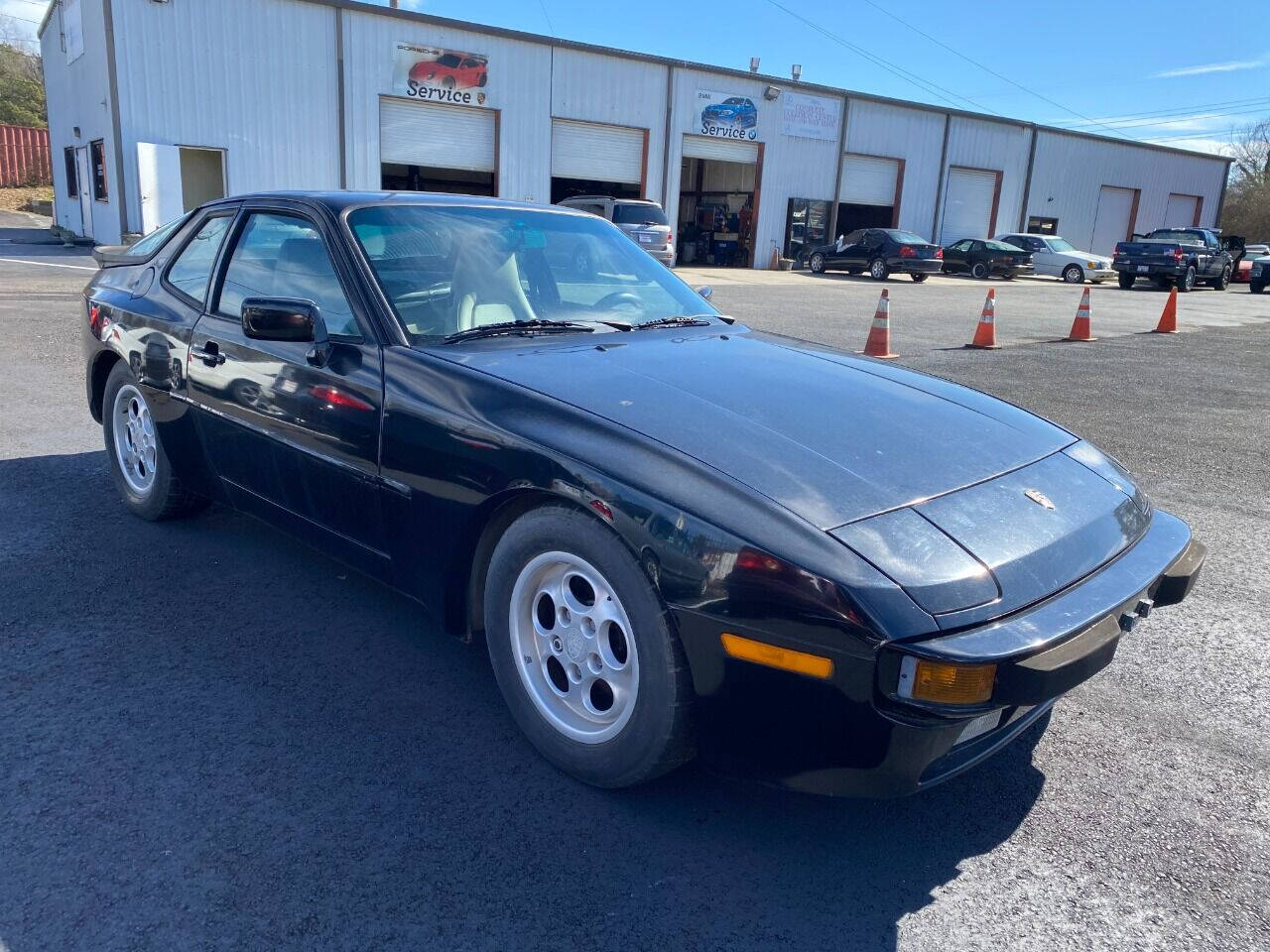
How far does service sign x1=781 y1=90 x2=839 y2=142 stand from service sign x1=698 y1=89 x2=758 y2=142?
4.63ft

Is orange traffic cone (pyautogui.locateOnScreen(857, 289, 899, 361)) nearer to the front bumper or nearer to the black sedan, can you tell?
the black sedan

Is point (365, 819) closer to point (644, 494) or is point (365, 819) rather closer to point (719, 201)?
point (644, 494)

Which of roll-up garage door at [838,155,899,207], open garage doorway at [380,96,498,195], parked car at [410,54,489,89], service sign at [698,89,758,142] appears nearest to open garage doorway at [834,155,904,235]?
roll-up garage door at [838,155,899,207]

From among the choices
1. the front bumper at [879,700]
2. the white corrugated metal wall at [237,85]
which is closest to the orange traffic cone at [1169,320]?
the front bumper at [879,700]

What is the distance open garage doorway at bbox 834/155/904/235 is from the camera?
34.7 metres

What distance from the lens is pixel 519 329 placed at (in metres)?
3.27

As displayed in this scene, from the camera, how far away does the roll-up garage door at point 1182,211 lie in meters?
46.2

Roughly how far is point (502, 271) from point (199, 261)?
1469mm

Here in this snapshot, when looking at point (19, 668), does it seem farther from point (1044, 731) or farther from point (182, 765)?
point (1044, 731)

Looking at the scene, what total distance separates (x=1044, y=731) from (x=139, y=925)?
97.4 inches

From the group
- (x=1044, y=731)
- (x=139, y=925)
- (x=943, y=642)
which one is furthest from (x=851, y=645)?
(x=139, y=925)

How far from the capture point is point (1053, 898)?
7.32ft

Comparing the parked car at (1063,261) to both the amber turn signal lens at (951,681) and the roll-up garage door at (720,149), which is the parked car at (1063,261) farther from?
the amber turn signal lens at (951,681)

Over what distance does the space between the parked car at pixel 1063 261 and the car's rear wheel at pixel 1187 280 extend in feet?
10.2
